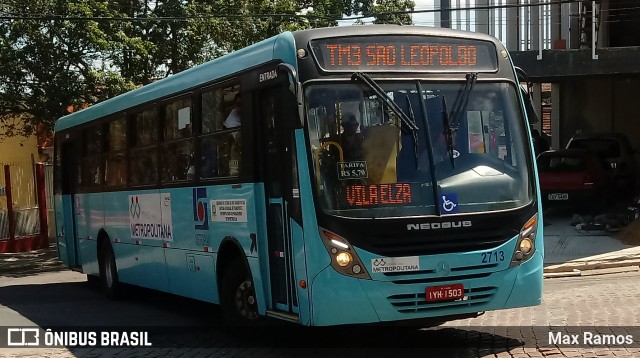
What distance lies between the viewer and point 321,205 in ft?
23.2

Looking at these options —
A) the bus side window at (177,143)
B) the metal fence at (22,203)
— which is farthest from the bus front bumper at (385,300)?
the metal fence at (22,203)

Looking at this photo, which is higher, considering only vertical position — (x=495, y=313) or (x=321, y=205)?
(x=321, y=205)

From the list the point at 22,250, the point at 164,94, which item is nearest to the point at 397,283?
the point at 164,94

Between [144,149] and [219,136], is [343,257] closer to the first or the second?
[219,136]

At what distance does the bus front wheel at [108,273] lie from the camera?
43.1ft

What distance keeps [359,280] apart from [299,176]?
103cm

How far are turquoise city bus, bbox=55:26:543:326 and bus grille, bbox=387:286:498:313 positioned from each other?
0.04 ft

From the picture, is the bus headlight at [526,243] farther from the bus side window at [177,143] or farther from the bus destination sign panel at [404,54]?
the bus side window at [177,143]

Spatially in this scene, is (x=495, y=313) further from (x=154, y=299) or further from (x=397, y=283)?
(x=154, y=299)

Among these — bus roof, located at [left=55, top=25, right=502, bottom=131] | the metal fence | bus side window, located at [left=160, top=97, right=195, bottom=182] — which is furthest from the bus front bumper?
the metal fence

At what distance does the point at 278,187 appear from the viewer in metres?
7.74

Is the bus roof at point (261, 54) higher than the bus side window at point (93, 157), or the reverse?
the bus roof at point (261, 54)

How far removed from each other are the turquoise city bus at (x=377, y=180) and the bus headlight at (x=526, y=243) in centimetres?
1

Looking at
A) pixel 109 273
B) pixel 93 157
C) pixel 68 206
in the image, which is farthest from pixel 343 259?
pixel 68 206
